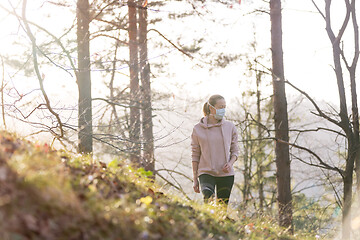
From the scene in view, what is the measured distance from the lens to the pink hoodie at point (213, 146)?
616cm

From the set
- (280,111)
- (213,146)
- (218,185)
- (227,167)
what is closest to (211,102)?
(213,146)

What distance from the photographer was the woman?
242 inches

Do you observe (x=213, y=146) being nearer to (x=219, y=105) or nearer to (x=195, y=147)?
(x=195, y=147)

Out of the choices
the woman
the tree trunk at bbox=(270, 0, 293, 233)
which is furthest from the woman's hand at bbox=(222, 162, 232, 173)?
Answer: the tree trunk at bbox=(270, 0, 293, 233)

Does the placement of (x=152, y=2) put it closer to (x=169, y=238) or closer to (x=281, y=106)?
(x=281, y=106)

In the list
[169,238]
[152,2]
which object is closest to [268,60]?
[152,2]

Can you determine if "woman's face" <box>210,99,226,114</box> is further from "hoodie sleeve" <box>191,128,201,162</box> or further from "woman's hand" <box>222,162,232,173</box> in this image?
"woman's hand" <box>222,162,232,173</box>

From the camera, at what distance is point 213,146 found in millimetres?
6238

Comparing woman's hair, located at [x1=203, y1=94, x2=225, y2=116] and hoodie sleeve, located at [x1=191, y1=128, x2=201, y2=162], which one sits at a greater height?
woman's hair, located at [x1=203, y1=94, x2=225, y2=116]

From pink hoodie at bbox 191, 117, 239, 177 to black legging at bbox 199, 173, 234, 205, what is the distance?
0.06m

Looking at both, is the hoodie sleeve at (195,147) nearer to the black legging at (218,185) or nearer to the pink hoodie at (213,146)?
the pink hoodie at (213,146)

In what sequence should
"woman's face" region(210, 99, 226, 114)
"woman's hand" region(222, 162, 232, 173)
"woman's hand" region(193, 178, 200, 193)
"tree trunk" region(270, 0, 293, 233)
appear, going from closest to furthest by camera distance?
"woman's hand" region(222, 162, 232, 173) → "woman's face" region(210, 99, 226, 114) → "woman's hand" region(193, 178, 200, 193) → "tree trunk" region(270, 0, 293, 233)

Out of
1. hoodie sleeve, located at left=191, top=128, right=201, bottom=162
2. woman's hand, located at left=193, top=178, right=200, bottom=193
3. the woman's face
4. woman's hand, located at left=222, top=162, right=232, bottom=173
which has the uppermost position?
the woman's face

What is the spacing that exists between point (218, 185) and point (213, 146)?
54 cm
